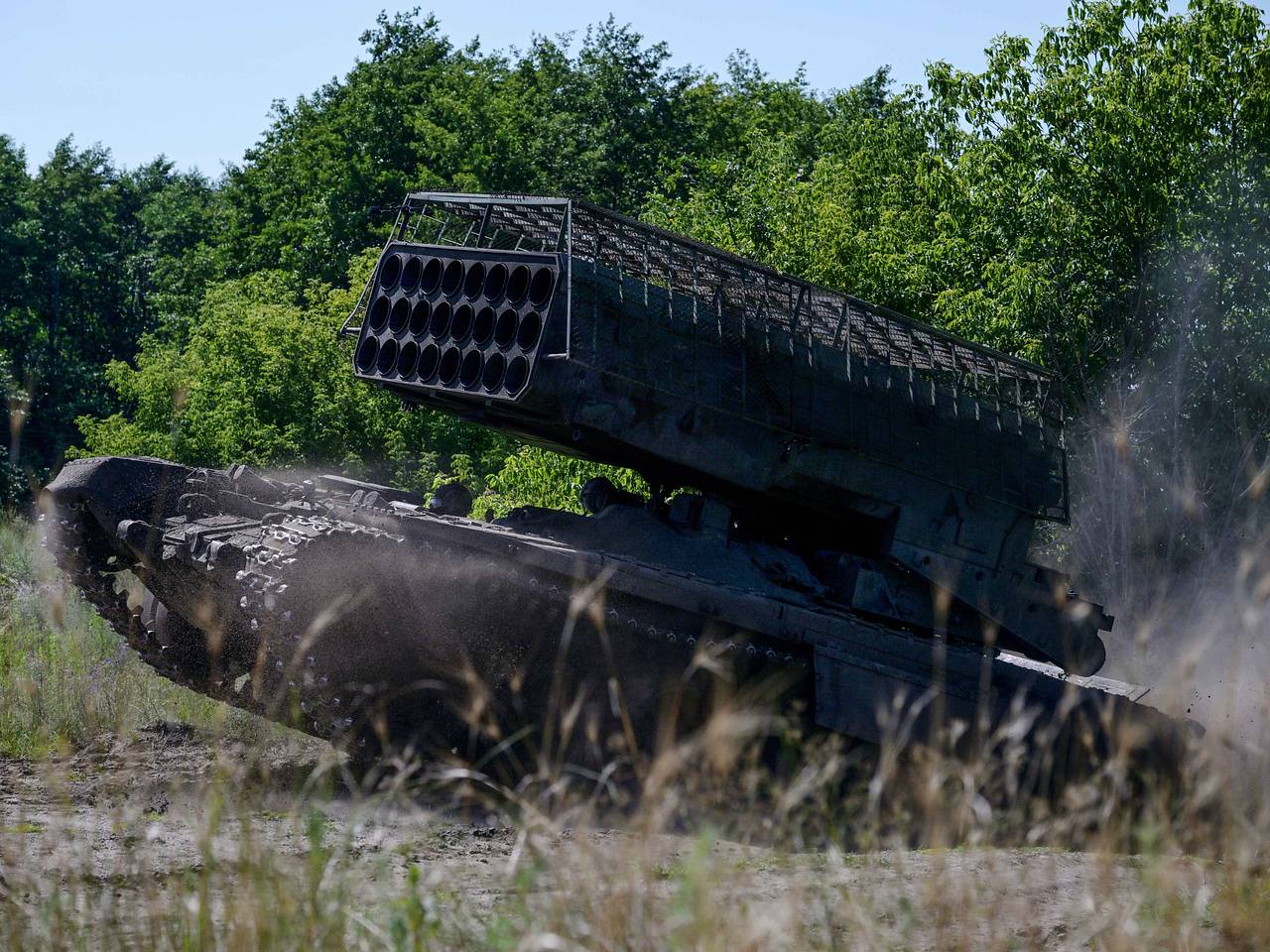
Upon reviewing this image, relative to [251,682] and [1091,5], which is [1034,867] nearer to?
[251,682]

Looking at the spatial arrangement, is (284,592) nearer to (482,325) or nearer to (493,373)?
(493,373)

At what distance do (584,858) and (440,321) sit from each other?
7457 millimetres

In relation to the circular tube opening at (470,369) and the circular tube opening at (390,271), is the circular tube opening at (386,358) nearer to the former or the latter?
the circular tube opening at (390,271)

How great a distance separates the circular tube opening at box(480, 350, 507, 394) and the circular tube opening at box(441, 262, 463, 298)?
2.08 ft

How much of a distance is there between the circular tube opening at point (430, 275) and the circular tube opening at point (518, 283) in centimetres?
75

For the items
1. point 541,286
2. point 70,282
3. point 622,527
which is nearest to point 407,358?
point 541,286

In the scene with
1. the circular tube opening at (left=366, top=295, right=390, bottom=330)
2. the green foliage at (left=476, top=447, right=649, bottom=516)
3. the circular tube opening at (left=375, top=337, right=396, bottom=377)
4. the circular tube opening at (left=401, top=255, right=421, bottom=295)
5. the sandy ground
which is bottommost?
the sandy ground

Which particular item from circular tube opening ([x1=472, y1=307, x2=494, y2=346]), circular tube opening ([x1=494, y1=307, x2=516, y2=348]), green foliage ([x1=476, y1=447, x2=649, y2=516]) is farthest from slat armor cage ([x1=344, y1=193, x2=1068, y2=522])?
green foliage ([x1=476, y1=447, x2=649, y2=516])

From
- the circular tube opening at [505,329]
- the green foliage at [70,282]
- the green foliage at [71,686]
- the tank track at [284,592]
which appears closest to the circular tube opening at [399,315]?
the circular tube opening at [505,329]

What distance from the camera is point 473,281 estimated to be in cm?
1030

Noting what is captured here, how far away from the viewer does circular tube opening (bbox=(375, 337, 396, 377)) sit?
35.3 ft

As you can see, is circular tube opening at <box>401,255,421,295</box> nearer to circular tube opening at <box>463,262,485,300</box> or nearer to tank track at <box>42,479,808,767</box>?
circular tube opening at <box>463,262,485,300</box>

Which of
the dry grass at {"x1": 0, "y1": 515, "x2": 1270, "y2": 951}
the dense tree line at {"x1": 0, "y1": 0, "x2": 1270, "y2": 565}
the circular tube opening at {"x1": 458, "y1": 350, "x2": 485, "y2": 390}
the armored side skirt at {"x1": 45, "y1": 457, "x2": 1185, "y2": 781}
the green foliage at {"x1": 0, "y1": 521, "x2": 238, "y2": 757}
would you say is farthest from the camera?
the dense tree line at {"x1": 0, "y1": 0, "x2": 1270, "y2": 565}

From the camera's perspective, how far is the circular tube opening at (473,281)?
10.2 m
